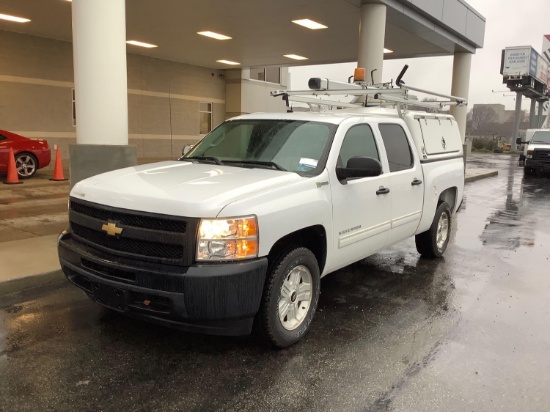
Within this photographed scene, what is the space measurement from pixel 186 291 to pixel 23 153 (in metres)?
12.5

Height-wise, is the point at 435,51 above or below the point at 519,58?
below

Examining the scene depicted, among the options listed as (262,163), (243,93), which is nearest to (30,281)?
(262,163)

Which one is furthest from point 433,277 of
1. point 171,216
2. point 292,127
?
point 171,216

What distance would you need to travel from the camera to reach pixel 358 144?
5.06 meters

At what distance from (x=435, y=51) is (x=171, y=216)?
1917 centimetres

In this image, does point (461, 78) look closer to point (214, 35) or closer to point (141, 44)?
point (214, 35)

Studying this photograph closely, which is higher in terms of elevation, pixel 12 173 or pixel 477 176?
pixel 12 173

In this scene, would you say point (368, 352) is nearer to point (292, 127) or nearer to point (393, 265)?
point (292, 127)

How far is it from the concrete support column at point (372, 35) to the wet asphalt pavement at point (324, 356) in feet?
25.6

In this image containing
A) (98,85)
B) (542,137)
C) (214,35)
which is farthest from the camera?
(542,137)

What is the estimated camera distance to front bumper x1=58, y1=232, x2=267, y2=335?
133 inches

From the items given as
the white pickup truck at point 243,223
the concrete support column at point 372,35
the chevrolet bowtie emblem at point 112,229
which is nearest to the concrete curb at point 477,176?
the concrete support column at point 372,35

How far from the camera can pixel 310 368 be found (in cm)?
368

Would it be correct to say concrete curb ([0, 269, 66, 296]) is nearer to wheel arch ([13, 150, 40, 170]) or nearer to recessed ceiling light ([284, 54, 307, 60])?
wheel arch ([13, 150, 40, 170])
